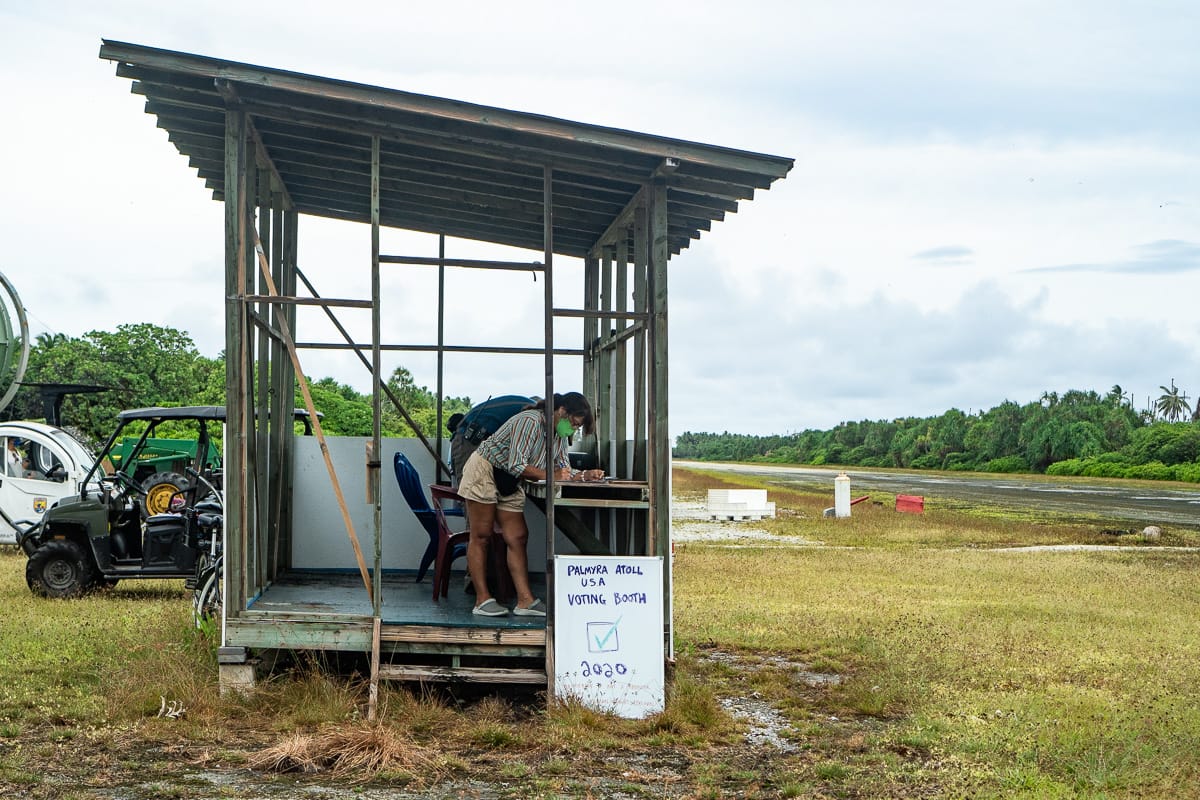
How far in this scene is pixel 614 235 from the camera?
374 inches

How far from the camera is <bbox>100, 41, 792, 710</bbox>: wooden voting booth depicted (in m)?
7.25

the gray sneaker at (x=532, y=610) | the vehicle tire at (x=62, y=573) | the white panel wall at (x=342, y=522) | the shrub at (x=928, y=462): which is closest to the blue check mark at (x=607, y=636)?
the gray sneaker at (x=532, y=610)

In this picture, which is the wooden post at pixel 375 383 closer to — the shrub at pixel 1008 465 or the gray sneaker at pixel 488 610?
the gray sneaker at pixel 488 610

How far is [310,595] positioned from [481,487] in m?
1.67

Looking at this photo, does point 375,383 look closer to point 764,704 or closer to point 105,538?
point 764,704

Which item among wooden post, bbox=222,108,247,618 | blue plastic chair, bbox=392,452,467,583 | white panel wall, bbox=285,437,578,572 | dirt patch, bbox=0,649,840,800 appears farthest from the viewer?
white panel wall, bbox=285,437,578,572

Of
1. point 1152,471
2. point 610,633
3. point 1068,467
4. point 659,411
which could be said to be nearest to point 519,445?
point 659,411

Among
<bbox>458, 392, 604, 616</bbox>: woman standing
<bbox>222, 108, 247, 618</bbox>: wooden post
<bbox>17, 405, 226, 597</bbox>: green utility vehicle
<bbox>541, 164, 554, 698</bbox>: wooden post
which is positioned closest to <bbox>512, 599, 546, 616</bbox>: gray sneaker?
<bbox>458, 392, 604, 616</bbox>: woman standing

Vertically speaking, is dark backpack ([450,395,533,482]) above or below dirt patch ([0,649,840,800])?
above

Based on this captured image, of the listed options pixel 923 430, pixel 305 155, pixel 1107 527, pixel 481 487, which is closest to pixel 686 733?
pixel 481 487

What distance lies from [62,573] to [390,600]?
563 centimetres

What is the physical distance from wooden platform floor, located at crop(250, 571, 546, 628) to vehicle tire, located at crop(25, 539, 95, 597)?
12.9 ft

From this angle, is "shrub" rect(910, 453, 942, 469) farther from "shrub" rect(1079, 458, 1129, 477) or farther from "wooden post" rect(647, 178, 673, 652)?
"wooden post" rect(647, 178, 673, 652)

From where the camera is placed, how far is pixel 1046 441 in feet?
257
